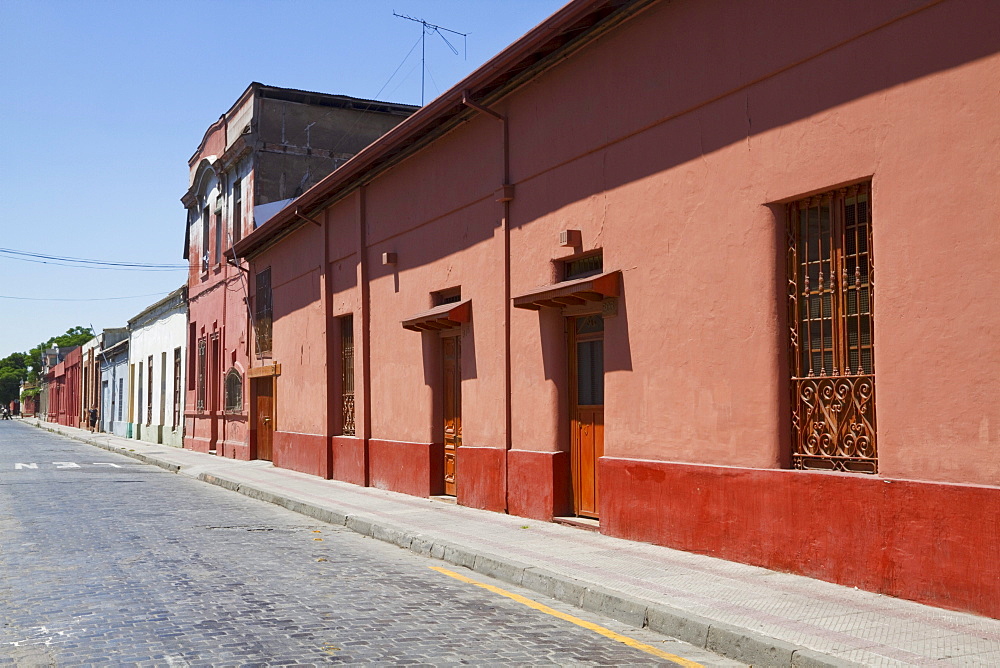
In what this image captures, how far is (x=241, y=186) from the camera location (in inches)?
1081

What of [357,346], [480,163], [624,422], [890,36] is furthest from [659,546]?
[357,346]

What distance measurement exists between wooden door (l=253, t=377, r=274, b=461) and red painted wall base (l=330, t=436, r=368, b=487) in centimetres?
606

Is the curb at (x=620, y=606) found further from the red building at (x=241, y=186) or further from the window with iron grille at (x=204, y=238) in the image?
the window with iron grille at (x=204, y=238)

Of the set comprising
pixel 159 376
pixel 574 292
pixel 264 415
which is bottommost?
pixel 264 415

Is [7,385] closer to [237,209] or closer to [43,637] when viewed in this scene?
[237,209]

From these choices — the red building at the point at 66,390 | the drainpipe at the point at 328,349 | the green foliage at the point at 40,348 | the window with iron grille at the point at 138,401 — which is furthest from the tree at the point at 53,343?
the drainpipe at the point at 328,349

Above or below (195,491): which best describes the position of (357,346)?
above

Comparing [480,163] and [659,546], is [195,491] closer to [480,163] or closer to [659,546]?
[480,163]

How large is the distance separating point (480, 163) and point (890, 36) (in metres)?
6.82

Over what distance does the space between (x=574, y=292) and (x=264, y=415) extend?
1616 centimetres

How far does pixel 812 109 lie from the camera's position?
7.91 metres

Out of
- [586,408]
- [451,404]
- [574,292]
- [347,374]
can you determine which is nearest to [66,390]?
[347,374]

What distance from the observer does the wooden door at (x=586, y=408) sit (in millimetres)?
10969

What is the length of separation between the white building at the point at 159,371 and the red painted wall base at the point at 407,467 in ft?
62.9
